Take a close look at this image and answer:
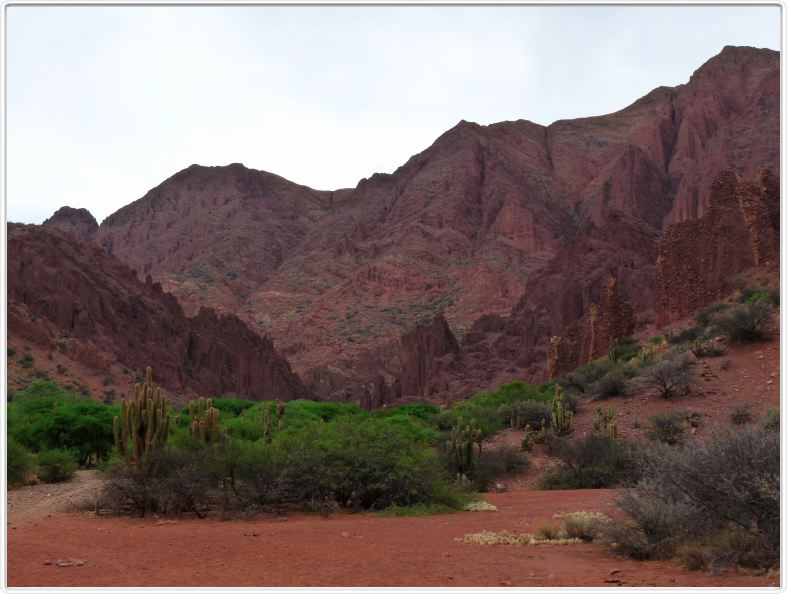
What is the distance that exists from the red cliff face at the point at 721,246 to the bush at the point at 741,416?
17.7m

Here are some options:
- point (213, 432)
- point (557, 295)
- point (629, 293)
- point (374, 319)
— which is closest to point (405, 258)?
point (374, 319)

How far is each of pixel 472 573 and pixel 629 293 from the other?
251 feet

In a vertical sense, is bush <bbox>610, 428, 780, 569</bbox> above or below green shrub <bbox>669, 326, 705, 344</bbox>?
below

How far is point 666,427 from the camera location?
30.6 metres

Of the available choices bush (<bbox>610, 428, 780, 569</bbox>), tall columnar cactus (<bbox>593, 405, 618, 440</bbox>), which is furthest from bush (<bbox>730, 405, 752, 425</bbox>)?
bush (<bbox>610, 428, 780, 569</bbox>)

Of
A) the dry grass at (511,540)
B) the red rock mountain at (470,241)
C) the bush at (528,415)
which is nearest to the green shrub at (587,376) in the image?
the bush at (528,415)

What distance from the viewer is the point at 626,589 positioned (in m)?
8.21

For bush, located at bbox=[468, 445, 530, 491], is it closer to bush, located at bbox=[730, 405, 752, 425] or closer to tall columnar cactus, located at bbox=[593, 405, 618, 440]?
tall columnar cactus, located at bbox=[593, 405, 618, 440]

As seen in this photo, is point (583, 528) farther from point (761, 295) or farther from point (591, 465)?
point (761, 295)

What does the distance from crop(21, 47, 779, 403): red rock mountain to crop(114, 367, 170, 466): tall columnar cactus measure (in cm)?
6313

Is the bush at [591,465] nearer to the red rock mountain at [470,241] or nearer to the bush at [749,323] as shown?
the bush at [749,323]

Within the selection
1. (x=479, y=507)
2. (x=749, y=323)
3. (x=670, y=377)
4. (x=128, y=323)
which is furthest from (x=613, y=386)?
(x=128, y=323)

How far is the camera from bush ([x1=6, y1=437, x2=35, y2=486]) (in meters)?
24.7

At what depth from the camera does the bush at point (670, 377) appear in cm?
3425
